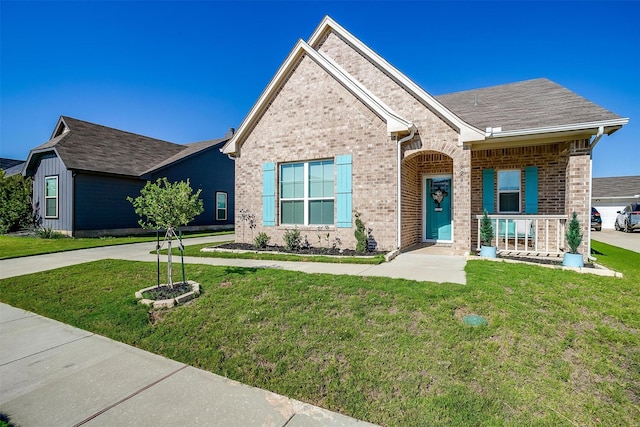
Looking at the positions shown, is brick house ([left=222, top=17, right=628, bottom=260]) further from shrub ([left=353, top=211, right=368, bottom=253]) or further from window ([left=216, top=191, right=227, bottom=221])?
window ([left=216, top=191, right=227, bottom=221])

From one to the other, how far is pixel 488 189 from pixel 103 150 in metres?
19.9

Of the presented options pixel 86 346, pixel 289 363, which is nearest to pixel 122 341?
pixel 86 346

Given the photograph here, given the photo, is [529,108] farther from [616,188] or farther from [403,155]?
[616,188]

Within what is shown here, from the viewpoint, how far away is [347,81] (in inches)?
366

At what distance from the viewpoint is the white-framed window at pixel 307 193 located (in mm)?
9750

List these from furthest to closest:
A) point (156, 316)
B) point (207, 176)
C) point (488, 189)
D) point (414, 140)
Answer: point (207, 176), point (488, 189), point (414, 140), point (156, 316)

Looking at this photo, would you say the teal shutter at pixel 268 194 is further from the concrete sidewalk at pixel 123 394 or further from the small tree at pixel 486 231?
the concrete sidewalk at pixel 123 394

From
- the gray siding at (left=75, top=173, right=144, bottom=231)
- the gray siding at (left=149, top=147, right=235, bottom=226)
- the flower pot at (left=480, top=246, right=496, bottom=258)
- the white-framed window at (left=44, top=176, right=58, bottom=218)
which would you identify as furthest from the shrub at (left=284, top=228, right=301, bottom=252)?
the white-framed window at (left=44, top=176, right=58, bottom=218)

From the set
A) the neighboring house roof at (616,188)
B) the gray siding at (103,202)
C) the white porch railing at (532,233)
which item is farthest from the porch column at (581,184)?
the neighboring house roof at (616,188)

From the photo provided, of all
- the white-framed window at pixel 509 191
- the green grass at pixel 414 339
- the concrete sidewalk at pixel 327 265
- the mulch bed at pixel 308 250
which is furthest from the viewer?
the white-framed window at pixel 509 191

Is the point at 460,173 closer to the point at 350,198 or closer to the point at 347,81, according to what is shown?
the point at 350,198

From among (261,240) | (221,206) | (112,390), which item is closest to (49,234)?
(221,206)

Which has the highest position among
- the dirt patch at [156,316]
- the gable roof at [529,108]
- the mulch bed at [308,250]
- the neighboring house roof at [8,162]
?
the neighboring house roof at [8,162]

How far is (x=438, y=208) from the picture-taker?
34.6 ft
